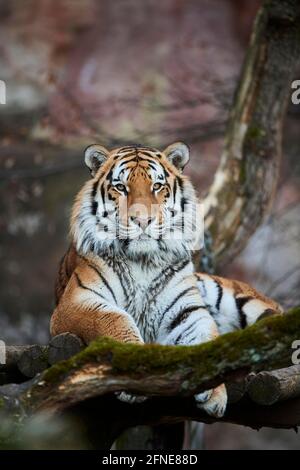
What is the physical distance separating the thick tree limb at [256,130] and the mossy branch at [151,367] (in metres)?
3.58

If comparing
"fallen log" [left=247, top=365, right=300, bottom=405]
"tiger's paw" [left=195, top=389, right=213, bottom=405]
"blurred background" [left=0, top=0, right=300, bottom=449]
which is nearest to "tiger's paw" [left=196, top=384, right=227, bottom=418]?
"tiger's paw" [left=195, top=389, right=213, bottom=405]

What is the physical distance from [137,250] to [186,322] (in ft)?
1.44

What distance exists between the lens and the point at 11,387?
4.34 metres

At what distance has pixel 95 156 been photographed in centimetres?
561

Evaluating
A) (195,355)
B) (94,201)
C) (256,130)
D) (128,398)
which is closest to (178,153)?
(94,201)

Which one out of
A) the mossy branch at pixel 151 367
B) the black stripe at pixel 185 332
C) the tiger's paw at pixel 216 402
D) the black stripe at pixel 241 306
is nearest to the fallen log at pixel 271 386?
the tiger's paw at pixel 216 402

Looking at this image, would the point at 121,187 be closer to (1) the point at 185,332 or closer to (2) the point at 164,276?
(2) the point at 164,276

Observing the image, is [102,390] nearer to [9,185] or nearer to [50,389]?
[50,389]

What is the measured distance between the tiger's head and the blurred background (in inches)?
205

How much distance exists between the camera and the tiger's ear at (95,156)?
18.3 ft

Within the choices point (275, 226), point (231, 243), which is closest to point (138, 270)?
point (231, 243)

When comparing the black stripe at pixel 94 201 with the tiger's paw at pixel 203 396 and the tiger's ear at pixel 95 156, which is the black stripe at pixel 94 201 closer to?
the tiger's ear at pixel 95 156

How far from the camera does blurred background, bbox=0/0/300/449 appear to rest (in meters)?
11.0

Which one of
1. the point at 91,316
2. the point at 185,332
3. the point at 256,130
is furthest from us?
the point at 256,130
